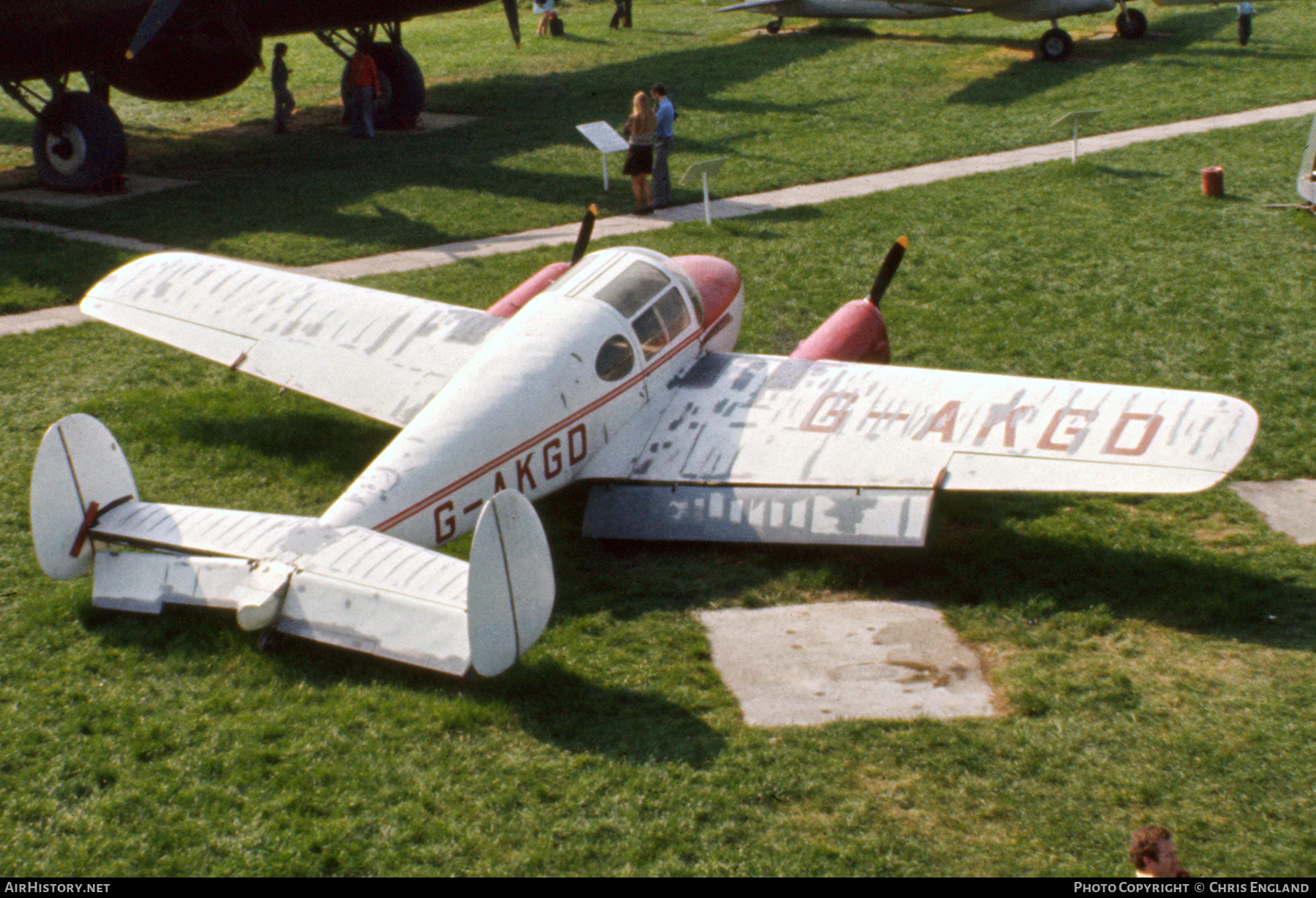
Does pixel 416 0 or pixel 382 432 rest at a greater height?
pixel 416 0

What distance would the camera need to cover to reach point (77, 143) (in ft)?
80.4

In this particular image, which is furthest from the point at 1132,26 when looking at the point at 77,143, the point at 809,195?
the point at 77,143

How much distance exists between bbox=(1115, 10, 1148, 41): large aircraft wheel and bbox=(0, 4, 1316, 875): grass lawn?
2049cm

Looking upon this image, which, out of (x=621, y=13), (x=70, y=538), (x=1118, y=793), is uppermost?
(x=621, y=13)

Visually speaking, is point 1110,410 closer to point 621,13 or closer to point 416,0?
point 416,0

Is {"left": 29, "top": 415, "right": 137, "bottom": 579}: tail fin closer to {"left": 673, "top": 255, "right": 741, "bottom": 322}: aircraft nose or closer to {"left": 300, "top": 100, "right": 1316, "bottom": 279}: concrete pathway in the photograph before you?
{"left": 673, "top": 255, "right": 741, "bottom": 322}: aircraft nose

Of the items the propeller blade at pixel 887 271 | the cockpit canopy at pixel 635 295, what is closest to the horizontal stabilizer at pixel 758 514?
the cockpit canopy at pixel 635 295

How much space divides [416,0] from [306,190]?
8.64m

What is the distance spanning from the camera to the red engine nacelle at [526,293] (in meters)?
13.1

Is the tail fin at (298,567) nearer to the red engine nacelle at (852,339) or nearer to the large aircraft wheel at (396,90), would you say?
the red engine nacelle at (852,339)

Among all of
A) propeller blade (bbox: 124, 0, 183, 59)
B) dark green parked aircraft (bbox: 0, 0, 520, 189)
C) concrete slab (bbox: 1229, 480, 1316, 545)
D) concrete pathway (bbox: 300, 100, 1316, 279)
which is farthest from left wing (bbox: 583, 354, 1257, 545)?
dark green parked aircraft (bbox: 0, 0, 520, 189)

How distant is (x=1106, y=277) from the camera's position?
17.5 metres
